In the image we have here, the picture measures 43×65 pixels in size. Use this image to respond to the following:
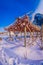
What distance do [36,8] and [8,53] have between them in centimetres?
58

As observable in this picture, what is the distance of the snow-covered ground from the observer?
139 centimetres

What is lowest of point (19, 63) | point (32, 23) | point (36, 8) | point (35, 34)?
point (19, 63)

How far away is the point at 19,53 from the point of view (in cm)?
150

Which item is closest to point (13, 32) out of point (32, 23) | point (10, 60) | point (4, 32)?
point (4, 32)

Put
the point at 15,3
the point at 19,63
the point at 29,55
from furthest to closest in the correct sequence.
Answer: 1. the point at 15,3
2. the point at 29,55
3. the point at 19,63

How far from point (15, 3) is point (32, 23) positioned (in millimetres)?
291

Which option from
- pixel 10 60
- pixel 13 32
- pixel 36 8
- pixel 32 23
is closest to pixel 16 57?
pixel 10 60

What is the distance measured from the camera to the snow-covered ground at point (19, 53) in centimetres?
139

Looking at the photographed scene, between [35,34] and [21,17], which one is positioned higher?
[21,17]

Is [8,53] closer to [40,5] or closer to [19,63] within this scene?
[19,63]

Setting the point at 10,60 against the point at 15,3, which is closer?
the point at 10,60

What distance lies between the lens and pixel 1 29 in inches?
62.0

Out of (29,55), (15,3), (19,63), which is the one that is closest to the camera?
(19,63)

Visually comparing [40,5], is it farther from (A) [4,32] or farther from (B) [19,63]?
(B) [19,63]
